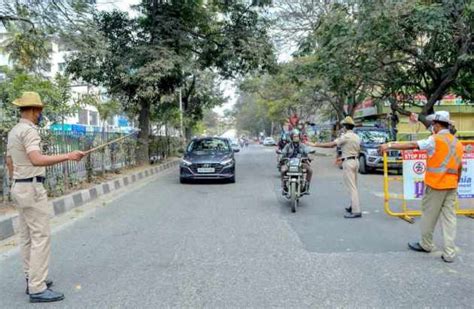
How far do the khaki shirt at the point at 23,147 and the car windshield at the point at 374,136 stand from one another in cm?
1519

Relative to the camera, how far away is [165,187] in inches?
521

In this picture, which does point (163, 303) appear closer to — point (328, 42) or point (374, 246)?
point (374, 246)

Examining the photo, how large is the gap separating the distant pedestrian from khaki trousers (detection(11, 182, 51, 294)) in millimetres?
4302

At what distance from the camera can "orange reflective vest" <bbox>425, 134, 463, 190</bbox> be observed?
5.63m

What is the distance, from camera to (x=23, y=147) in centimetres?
428

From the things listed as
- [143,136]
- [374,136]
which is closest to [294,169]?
[374,136]

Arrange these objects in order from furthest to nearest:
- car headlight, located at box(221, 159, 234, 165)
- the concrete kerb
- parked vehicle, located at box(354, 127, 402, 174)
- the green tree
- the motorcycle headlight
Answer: parked vehicle, located at box(354, 127, 402, 174) < the green tree < car headlight, located at box(221, 159, 234, 165) < the motorcycle headlight < the concrete kerb

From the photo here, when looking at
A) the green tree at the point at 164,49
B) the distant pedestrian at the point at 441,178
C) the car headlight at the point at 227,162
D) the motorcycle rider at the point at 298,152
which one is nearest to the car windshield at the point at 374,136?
the green tree at the point at 164,49

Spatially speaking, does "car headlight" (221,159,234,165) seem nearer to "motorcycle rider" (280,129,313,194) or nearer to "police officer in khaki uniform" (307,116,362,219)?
"motorcycle rider" (280,129,313,194)

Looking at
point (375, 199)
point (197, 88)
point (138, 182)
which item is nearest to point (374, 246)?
point (375, 199)

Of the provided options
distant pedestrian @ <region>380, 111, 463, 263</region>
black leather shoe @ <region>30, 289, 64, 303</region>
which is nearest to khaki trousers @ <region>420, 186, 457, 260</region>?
distant pedestrian @ <region>380, 111, 463, 263</region>

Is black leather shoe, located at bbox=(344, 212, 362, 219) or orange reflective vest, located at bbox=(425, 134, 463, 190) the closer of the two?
orange reflective vest, located at bbox=(425, 134, 463, 190)

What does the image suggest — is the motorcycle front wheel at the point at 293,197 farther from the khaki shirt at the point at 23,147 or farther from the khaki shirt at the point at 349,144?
the khaki shirt at the point at 23,147

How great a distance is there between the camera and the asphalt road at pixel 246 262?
4293mm
